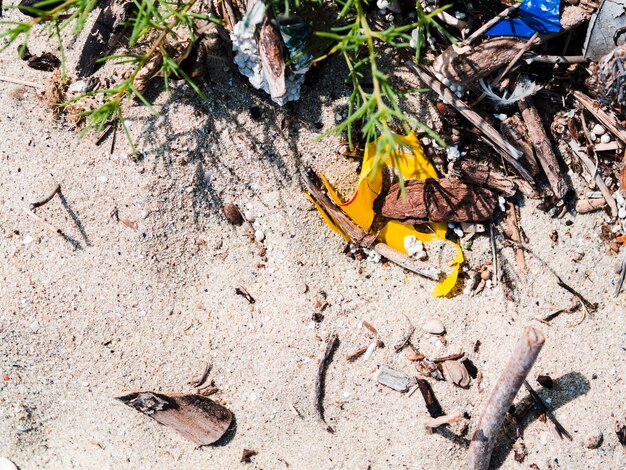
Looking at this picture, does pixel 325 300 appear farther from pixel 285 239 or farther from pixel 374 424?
pixel 374 424

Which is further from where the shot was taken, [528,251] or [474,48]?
[528,251]

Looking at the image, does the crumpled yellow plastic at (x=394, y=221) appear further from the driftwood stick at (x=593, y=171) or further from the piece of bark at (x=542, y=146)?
the driftwood stick at (x=593, y=171)

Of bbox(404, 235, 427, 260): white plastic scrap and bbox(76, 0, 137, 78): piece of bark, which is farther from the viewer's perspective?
bbox(404, 235, 427, 260): white plastic scrap

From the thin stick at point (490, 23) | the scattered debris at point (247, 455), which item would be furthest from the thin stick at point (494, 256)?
the scattered debris at point (247, 455)

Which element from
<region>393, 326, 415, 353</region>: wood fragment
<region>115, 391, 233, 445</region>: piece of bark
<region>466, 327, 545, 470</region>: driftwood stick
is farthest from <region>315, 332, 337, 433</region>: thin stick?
<region>466, 327, 545, 470</region>: driftwood stick

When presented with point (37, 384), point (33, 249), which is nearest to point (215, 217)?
point (33, 249)

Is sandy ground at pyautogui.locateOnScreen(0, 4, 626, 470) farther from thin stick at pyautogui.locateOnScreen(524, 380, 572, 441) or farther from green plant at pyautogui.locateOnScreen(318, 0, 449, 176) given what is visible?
green plant at pyautogui.locateOnScreen(318, 0, 449, 176)

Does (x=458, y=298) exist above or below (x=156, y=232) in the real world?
below
